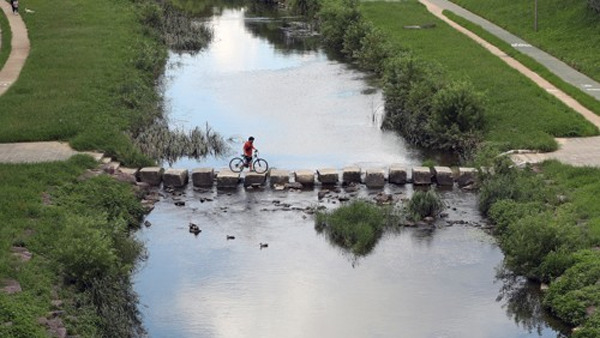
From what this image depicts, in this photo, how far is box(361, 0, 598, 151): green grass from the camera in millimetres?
31062

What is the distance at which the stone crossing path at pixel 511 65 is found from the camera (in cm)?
2864

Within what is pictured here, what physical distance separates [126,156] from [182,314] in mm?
9344

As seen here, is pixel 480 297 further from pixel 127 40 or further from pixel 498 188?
pixel 127 40

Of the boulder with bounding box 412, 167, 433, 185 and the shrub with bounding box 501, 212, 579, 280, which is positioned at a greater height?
the shrub with bounding box 501, 212, 579, 280

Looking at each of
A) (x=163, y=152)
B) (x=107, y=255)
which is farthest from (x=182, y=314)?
(x=163, y=152)

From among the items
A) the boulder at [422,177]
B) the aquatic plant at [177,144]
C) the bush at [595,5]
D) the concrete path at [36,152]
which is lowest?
the aquatic plant at [177,144]

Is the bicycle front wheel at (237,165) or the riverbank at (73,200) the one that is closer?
the riverbank at (73,200)

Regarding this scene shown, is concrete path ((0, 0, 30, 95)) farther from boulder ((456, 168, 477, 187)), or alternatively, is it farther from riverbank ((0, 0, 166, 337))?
boulder ((456, 168, 477, 187))

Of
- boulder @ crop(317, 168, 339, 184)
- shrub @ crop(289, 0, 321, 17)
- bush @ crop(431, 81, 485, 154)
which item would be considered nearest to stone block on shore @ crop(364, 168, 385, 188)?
boulder @ crop(317, 168, 339, 184)

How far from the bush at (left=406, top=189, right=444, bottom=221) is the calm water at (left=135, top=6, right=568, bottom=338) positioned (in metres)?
0.47

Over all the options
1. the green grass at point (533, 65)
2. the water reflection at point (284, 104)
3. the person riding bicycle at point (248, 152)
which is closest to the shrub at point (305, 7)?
the green grass at point (533, 65)

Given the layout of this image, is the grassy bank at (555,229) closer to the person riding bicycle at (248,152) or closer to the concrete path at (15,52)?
the person riding bicycle at (248,152)

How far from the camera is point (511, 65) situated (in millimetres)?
41312

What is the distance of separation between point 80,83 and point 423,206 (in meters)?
15.4
